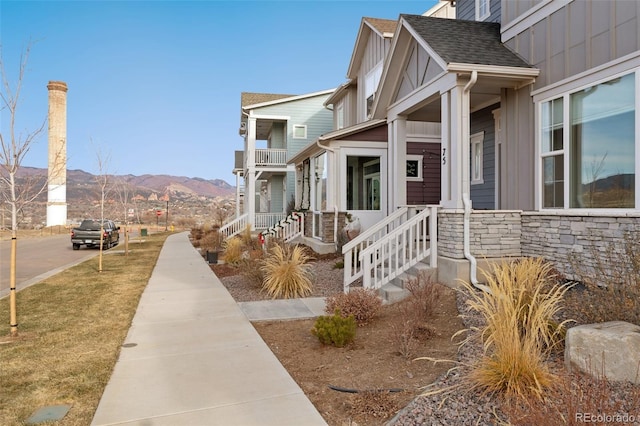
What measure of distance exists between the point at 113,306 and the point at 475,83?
7.81 metres

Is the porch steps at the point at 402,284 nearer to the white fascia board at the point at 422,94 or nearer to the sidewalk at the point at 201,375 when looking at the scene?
the sidewalk at the point at 201,375

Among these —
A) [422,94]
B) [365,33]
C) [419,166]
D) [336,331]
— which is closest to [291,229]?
[419,166]

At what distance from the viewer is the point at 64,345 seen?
5742 mm

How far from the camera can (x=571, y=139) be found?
22.5 feet

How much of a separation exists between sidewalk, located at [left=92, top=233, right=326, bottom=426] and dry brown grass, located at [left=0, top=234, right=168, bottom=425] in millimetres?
205

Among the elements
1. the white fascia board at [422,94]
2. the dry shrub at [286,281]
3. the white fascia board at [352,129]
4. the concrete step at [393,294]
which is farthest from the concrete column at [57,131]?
the concrete step at [393,294]

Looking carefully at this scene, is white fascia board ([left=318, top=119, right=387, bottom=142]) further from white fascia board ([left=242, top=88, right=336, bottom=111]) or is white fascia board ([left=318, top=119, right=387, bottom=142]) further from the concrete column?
the concrete column

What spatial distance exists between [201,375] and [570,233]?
570 centimetres

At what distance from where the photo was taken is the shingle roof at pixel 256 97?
25.8 meters

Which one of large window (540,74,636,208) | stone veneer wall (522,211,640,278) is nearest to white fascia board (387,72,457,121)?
large window (540,74,636,208)

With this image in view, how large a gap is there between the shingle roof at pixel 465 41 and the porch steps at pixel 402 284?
3632 millimetres

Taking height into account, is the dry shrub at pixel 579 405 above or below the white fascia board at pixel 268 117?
below

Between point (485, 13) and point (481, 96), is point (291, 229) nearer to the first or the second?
point (481, 96)

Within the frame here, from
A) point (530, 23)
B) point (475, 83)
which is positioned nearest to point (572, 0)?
point (530, 23)
